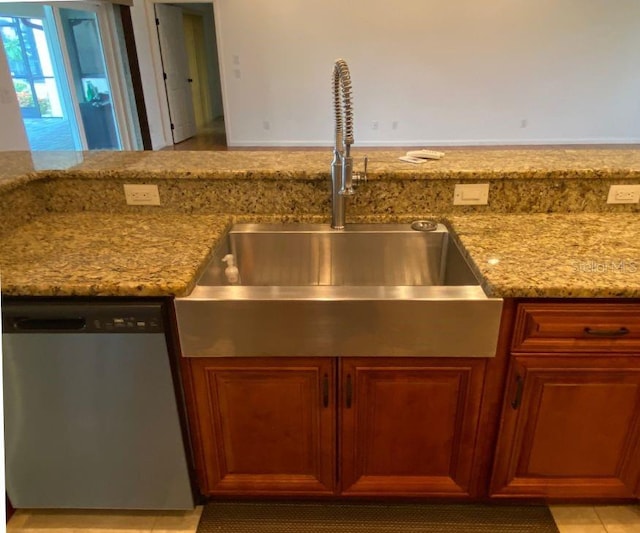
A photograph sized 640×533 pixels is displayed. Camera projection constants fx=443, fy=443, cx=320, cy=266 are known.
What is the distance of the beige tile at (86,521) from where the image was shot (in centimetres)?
144

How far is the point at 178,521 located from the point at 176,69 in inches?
276

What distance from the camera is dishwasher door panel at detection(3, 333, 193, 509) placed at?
1148mm

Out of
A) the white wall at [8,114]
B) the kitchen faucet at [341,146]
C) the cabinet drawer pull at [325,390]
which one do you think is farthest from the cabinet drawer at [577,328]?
the white wall at [8,114]

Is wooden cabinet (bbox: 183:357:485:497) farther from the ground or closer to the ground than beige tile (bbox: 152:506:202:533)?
farther from the ground

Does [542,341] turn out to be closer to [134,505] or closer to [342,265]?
[342,265]

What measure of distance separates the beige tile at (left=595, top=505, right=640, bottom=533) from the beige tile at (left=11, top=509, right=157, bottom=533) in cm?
148

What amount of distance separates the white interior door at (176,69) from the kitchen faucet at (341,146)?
20.2 ft

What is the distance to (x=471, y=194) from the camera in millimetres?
1538

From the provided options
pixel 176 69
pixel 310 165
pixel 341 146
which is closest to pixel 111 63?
pixel 176 69

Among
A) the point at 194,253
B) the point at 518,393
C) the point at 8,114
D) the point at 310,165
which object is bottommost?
the point at 518,393

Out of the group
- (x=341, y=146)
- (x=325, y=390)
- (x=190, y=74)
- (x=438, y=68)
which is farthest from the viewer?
(x=190, y=74)

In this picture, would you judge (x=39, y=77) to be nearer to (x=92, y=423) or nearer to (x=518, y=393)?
(x=92, y=423)

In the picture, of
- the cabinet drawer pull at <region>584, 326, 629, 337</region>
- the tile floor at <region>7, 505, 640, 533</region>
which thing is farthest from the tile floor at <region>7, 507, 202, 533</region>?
the cabinet drawer pull at <region>584, 326, 629, 337</region>

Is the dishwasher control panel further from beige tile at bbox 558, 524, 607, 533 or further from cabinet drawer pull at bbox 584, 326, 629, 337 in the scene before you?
beige tile at bbox 558, 524, 607, 533
